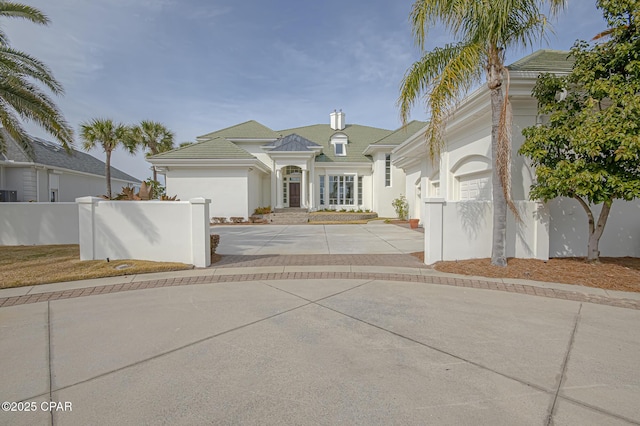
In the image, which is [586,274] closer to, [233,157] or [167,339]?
[167,339]

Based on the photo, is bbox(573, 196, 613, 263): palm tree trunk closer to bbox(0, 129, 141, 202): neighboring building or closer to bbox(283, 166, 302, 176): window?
bbox(283, 166, 302, 176): window

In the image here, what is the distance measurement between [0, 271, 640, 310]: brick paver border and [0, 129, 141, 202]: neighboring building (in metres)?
14.5

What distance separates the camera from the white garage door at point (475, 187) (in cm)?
1028

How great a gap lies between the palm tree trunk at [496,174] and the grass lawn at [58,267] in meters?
7.50

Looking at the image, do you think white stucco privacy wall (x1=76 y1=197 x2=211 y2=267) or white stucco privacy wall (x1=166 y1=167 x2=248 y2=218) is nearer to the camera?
white stucco privacy wall (x1=76 y1=197 x2=211 y2=267)

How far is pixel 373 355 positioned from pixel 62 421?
2.85 meters

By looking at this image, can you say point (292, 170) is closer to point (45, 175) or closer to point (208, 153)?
point (208, 153)

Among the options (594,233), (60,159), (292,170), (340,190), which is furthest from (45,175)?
(594,233)

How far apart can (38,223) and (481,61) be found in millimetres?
14629

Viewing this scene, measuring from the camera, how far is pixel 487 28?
6816 mm

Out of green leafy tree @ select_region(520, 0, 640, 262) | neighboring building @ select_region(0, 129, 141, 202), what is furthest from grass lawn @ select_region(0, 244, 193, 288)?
neighboring building @ select_region(0, 129, 141, 202)

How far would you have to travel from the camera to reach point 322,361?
11.0 feet

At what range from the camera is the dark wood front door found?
24.4 metres

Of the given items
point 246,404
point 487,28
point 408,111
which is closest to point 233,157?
point 408,111
